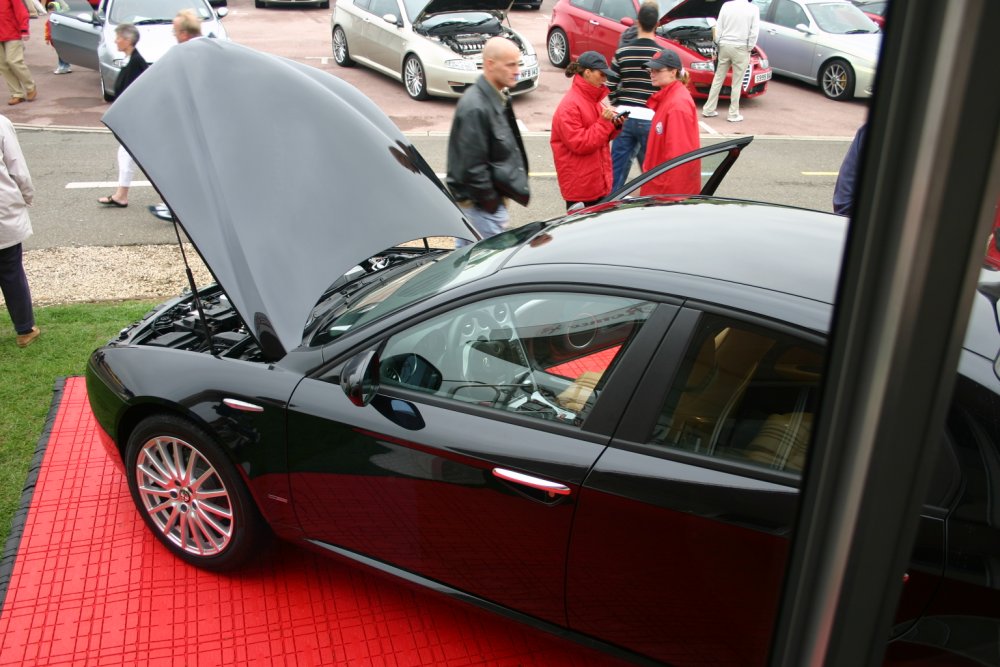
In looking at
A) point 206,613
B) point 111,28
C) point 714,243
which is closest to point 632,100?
point 714,243

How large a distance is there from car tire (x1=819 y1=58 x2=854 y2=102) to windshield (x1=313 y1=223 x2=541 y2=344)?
32.6ft

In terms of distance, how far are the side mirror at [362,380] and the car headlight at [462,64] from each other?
9.97 m

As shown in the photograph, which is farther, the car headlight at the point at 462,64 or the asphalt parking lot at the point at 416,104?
the car headlight at the point at 462,64

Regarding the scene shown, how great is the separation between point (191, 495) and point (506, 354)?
1480mm

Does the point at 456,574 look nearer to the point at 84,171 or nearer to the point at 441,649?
the point at 441,649

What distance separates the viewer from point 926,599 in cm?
183

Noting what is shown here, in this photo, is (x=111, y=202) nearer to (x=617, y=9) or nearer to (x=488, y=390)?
(x=488, y=390)

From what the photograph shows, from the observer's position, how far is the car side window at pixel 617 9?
13820 millimetres

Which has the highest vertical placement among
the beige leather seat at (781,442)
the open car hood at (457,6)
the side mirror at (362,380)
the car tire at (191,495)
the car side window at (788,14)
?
the car side window at (788,14)

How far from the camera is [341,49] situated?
47.6 feet

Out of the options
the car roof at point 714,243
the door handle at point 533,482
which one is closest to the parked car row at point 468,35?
the car roof at point 714,243

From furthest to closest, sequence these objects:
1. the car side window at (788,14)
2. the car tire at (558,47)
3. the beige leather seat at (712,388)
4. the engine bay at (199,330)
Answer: the car tire at (558,47) < the car side window at (788,14) < the engine bay at (199,330) < the beige leather seat at (712,388)

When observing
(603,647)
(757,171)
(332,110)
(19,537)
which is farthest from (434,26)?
(603,647)

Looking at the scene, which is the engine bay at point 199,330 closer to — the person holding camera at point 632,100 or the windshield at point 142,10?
the person holding camera at point 632,100
